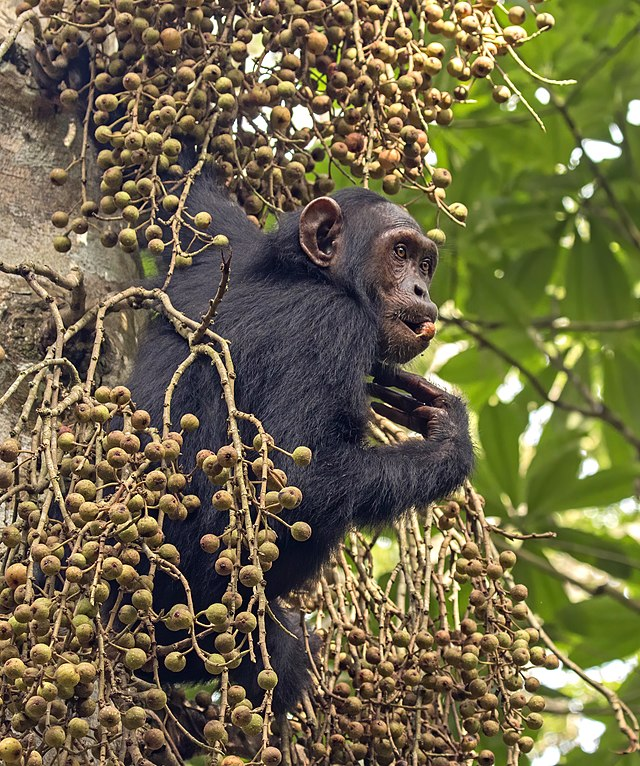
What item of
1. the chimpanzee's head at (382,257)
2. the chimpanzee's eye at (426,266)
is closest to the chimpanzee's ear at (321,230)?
the chimpanzee's head at (382,257)

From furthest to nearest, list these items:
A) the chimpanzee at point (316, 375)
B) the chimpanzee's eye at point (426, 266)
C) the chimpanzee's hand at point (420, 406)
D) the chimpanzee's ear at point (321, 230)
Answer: the chimpanzee's eye at point (426, 266) < the chimpanzee's ear at point (321, 230) < the chimpanzee's hand at point (420, 406) < the chimpanzee at point (316, 375)

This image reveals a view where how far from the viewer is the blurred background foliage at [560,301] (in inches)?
178

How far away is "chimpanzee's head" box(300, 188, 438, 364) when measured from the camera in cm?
323

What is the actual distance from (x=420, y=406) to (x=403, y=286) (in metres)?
0.41

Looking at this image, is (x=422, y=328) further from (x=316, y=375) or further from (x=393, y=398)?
(x=316, y=375)

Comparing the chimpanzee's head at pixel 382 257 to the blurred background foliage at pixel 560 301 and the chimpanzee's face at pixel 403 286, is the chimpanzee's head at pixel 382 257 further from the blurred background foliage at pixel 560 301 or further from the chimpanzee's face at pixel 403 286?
the blurred background foliage at pixel 560 301

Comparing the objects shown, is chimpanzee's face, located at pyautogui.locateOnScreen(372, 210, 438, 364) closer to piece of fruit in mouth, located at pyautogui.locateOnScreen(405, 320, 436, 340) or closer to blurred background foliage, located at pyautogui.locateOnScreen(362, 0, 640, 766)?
piece of fruit in mouth, located at pyautogui.locateOnScreen(405, 320, 436, 340)

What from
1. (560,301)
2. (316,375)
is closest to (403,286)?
(316,375)

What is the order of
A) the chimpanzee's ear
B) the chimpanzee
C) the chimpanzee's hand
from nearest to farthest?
the chimpanzee
the chimpanzee's hand
the chimpanzee's ear

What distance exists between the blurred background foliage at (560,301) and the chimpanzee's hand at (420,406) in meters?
1.45

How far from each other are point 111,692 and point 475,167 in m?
3.65

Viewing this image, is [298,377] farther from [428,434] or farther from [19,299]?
[19,299]

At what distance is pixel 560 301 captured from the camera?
564cm

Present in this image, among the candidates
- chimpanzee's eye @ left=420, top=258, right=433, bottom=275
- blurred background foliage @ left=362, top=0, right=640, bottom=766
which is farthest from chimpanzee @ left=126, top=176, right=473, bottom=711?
blurred background foliage @ left=362, top=0, right=640, bottom=766
